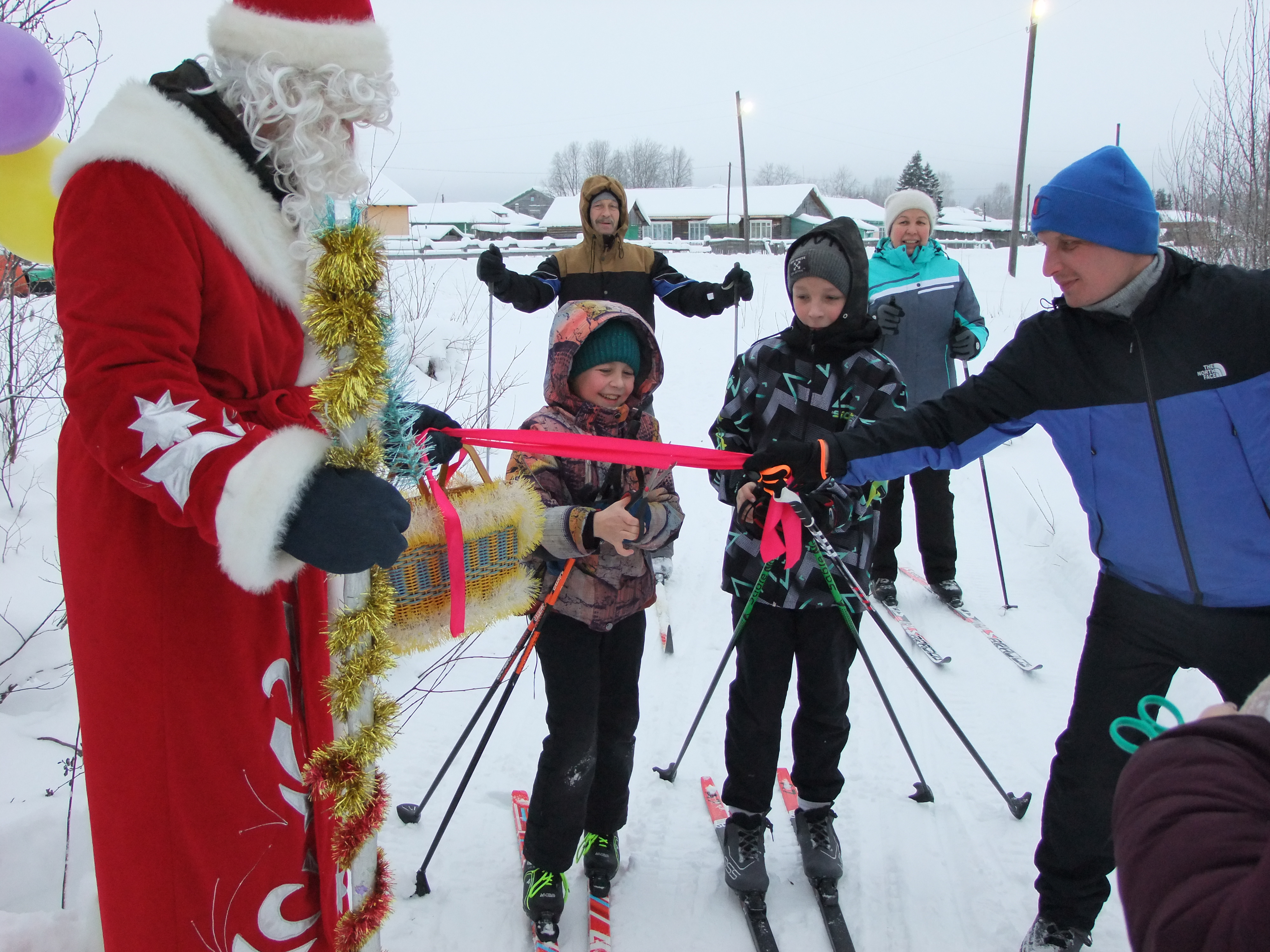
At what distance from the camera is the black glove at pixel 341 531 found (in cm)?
125


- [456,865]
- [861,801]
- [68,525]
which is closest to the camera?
[68,525]

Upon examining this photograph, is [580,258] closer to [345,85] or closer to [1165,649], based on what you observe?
[345,85]

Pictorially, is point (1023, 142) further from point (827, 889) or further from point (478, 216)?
point (478, 216)

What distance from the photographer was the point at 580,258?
4707mm

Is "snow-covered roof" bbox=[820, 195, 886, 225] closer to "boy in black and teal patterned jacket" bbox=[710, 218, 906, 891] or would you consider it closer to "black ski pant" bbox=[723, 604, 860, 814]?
"boy in black and teal patterned jacket" bbox=[710, 218, 906, 891]

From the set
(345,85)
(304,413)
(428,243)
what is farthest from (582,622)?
(428,243)

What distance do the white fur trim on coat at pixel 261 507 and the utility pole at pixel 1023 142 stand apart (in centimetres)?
1701

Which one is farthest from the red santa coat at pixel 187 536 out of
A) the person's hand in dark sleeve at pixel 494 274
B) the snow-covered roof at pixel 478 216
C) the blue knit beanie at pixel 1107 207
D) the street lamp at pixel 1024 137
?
the snow-covered roof at pixel 478 216

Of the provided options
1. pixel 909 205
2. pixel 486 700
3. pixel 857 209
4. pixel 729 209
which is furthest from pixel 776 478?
pixel 857 209

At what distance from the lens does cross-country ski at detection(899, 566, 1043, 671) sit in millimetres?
4172

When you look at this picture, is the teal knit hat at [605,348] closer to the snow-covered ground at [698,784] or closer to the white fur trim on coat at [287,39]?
the white fur trim on coat at [287,39]

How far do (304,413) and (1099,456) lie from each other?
7.10 feet

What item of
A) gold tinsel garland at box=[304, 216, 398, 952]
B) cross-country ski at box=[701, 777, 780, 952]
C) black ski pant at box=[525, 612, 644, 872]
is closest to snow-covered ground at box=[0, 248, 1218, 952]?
cross-country ski at box=[701, 777, 780, 952]

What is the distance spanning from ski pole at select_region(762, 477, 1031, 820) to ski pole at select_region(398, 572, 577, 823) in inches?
30.5
